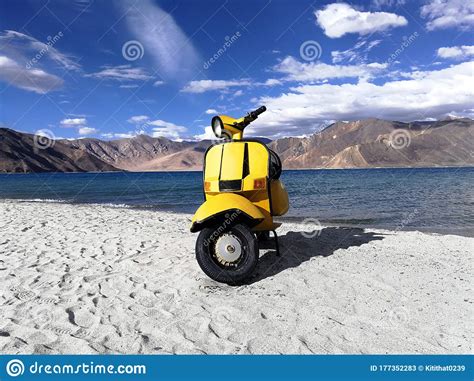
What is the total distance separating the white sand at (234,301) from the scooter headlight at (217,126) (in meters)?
2.28

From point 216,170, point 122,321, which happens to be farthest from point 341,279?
point 122,321

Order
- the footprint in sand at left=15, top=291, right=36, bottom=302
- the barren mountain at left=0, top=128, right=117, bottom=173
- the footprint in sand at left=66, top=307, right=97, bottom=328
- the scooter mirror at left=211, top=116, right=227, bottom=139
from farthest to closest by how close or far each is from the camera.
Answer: the barren mountain at left=0, top=128, right=117, bottom=173
the scooter mirror at left=211, top=116, right=227, bottom=139
the footprint in sand at left=15, top=291, right=36, bottom=302
the footprint in sand at left=66, top=307, right=97, bottom=328

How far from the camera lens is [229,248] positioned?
4.67 meters

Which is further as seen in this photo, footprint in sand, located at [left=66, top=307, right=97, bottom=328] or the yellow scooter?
the yellow scooter

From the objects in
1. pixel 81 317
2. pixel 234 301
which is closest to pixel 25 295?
pixel 81 317

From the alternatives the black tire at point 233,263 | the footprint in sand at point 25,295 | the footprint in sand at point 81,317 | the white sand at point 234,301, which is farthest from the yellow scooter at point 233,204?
the footprint in sand at point 25,295

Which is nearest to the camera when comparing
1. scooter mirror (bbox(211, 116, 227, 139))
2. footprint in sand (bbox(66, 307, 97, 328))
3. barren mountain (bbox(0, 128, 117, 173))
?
footprint in sand (bbox(66, 307, 97, 328))

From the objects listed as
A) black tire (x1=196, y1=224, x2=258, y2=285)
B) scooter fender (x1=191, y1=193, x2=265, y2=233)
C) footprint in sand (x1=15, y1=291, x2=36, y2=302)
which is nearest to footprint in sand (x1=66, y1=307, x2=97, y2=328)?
footprint in sand (x1=15, y1=291, x2=36, y2=302)

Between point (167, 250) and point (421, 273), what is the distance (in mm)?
4686

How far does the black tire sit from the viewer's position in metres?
4.61

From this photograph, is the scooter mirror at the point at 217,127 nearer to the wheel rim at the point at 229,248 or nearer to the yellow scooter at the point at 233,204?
the yellow scooter at the point at 233,204

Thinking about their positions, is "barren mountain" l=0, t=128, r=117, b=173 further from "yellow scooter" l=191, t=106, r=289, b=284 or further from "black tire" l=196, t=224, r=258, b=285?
"black tire" l=196, t=224, r=258, b=285

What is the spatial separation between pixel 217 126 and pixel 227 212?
5.09 feet
